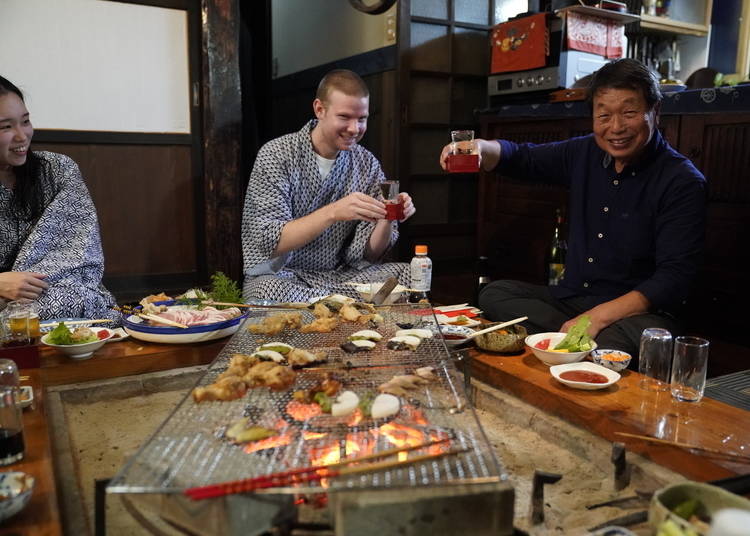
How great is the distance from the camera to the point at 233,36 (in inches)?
196

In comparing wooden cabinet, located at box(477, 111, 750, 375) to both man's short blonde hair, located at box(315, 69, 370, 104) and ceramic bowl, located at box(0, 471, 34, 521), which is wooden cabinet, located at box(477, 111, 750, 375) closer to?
man's short blonde hair, located at box(315, 69, 370, 104)

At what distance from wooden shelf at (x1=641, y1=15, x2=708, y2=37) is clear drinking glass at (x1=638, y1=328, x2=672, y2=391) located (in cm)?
570

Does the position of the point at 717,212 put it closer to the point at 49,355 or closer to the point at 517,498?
the point at 517,498

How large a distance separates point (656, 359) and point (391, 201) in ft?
4.78

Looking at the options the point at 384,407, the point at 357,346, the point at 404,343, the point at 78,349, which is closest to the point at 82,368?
the point at 78,349

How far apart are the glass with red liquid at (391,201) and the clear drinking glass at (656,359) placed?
1373mm

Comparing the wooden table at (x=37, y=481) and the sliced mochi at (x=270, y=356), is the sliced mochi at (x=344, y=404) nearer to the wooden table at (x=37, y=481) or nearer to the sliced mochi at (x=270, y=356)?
the sliced mochi at (x=270, y=356)

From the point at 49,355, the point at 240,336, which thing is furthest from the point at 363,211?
the point at 49,355

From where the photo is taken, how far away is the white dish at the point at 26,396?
2004mm

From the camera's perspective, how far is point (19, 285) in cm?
309

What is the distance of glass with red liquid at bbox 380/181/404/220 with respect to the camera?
3.13 m

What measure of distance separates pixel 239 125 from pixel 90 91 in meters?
1.12

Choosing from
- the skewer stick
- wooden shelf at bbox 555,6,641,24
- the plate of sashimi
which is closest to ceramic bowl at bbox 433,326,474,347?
the plate of sashimi

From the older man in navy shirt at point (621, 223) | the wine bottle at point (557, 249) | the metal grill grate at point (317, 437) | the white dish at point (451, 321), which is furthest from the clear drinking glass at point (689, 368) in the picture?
the wine bottle at point (557, 249)
